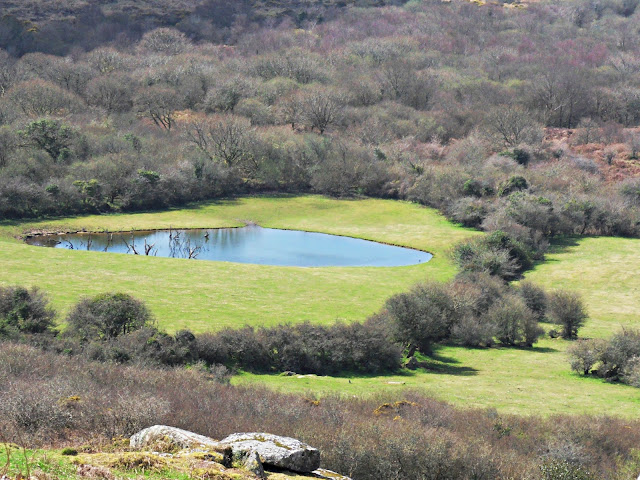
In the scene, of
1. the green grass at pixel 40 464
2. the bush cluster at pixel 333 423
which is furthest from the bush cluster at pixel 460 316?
the green grass at pixel 40 464

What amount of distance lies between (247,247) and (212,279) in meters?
13.6

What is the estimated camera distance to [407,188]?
248 ft

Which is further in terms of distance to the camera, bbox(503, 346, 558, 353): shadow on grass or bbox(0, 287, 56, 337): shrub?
bbox(503, 346, 558, 353): shadow on grass

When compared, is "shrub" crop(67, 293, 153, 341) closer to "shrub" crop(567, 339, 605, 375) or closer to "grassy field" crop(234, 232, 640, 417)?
"grassy field" crop(234, 232, 640, 417)

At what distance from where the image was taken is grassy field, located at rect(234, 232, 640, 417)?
24359 millimetres

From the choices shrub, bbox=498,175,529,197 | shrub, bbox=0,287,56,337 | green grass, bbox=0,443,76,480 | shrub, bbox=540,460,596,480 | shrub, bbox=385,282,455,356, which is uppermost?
green grass, bbox=0,443,76,480

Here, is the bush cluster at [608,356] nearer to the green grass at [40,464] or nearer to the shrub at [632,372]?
the shrub at [632,372]

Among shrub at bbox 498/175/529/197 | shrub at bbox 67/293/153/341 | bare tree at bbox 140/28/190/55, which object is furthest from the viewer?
bare tree at bbox 140/28/190/55

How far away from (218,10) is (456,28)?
175ft

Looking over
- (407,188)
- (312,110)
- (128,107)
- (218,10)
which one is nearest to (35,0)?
(218,10)

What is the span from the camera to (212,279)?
41.5 metres

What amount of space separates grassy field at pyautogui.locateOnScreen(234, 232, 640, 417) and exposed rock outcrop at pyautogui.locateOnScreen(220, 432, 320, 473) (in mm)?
9828

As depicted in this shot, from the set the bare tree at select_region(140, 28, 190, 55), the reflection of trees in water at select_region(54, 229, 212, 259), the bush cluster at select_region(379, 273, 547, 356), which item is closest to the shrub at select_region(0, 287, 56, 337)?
the bush cluster at select_region(379, 273, 547, 356)

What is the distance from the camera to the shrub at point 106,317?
27.7 meters
